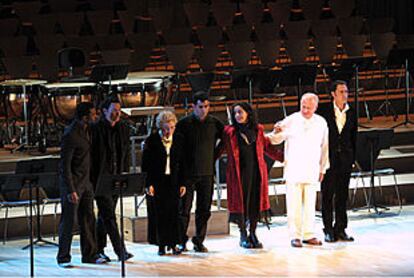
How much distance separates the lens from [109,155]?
25.8ft

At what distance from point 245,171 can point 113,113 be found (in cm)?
122

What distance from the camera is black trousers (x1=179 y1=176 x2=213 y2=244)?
319 inches

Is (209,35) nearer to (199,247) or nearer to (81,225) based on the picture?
(199,247)

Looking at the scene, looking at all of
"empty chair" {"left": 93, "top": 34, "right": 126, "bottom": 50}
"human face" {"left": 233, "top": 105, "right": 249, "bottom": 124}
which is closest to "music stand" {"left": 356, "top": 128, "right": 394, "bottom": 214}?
"human face" {"left": 233, "top": 105, "right": 249, "bottom": 124}

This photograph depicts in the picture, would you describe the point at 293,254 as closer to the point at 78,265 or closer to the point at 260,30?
the point at 78,265

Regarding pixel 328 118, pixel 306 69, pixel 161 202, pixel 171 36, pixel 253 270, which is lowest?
pixel 253 270

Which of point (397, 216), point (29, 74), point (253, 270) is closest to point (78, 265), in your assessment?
point (253, 270)

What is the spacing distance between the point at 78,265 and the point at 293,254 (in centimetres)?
169

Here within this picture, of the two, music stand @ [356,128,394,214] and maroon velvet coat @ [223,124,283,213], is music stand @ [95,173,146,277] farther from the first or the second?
music stand @ [356,128,394,214]

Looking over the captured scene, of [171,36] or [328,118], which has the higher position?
[171,36]

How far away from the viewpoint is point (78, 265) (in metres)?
7.79

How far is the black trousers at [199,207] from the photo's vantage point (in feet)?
26.6

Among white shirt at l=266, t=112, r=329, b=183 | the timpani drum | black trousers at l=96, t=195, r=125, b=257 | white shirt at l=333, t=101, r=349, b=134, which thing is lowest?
black trousers at l=96, t=195, r=125, b=257

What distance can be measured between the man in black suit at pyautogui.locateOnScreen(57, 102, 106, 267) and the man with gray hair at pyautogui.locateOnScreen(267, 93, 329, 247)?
1.60 meters
